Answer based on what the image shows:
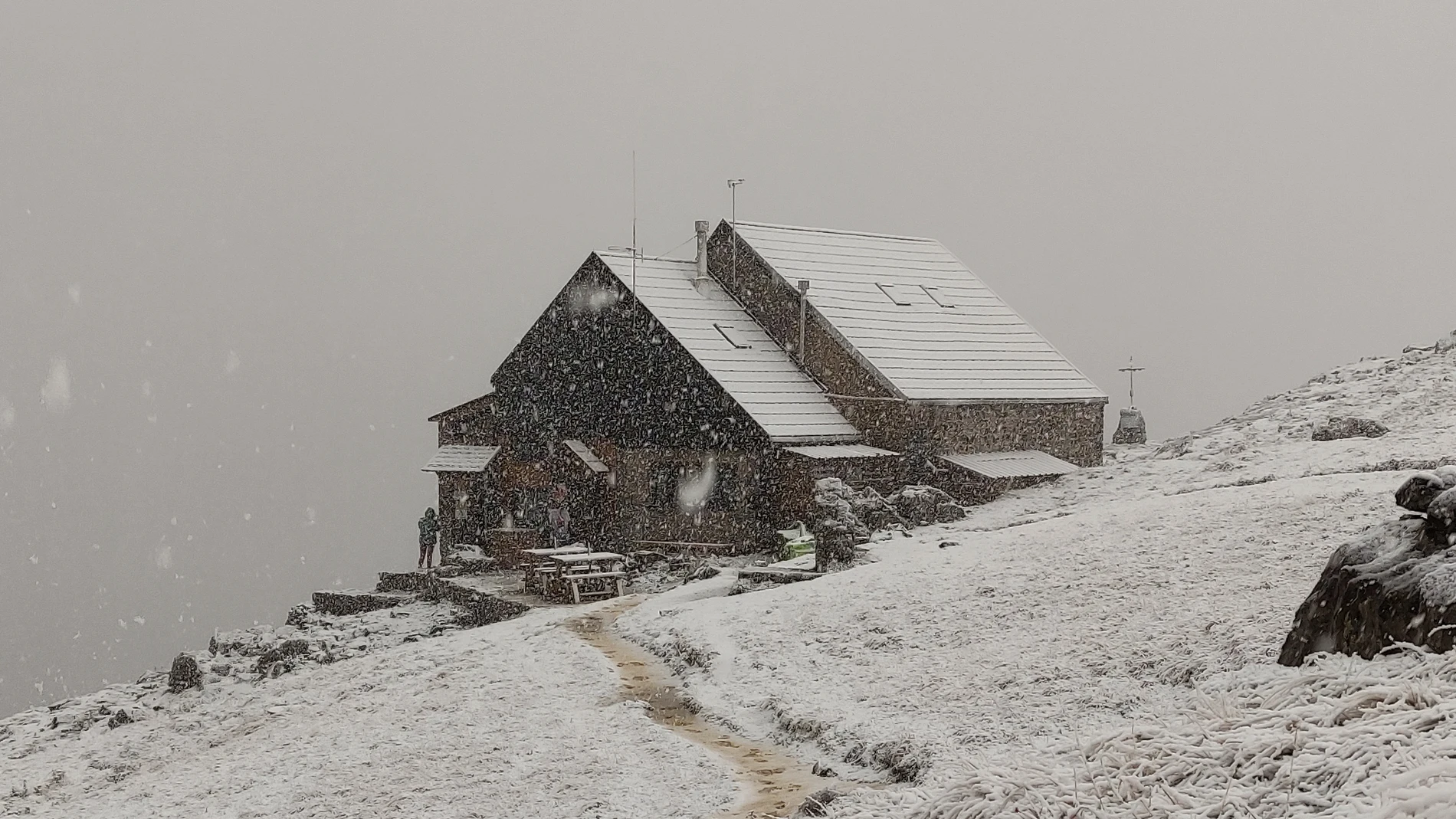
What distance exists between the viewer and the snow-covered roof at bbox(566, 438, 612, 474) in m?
30.9

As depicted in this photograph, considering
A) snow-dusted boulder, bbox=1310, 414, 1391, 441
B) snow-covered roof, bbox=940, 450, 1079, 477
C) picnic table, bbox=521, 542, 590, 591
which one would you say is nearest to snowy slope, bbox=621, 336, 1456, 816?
snow-dusted boulder, bbox=1310, 414, 1391, 441

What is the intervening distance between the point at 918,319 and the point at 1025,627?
21770mm

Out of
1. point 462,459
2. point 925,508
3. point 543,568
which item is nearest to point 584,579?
point 543,568

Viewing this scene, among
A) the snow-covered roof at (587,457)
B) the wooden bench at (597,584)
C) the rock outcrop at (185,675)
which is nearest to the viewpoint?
the rock outcrop at (185,675)

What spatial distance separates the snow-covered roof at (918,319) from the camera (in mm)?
32375

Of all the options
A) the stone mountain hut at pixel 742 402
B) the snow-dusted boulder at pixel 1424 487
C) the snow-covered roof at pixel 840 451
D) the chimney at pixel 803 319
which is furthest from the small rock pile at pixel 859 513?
the snow-dusted boulder at pixel 1424 487

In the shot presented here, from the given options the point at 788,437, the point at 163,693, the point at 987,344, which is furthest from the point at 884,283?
the point at 163,693

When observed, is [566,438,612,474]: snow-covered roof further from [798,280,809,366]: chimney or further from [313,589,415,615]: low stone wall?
[798,280,809,366]: chimney

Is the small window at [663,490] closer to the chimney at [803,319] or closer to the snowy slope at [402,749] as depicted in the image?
the chimney at [803,319]

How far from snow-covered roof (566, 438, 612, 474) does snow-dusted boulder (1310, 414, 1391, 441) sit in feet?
53.7

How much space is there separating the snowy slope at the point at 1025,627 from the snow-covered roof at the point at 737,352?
275 inches

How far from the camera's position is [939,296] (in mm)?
37062

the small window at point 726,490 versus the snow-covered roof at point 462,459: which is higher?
the snow-covered roof at point 462,459

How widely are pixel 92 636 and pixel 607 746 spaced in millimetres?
143998
